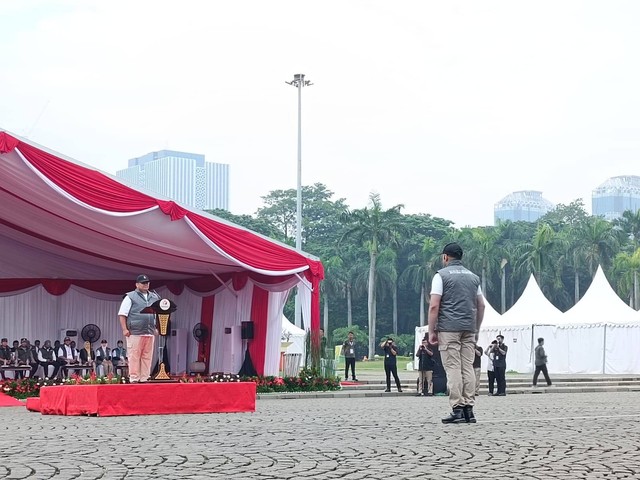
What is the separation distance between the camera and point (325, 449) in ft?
19.9

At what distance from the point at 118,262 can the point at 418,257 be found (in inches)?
2098

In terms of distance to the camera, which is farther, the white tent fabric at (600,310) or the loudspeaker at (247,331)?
the white tent fabric at (600,310)

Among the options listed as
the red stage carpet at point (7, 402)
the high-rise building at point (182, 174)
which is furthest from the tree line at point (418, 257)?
the red stage carpet at point (7, 402)

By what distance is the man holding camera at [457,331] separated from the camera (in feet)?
26.3

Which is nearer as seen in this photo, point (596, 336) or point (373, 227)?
point (596, 336)

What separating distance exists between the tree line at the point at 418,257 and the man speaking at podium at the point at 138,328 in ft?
163

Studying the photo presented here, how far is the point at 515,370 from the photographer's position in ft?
120

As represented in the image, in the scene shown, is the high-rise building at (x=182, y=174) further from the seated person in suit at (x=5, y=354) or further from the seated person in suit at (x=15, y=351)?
the seated person in suit at (x=5, y=354)

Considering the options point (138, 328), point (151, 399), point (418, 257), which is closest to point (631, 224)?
point (418, 257)

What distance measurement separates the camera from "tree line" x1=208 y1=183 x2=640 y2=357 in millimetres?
63531

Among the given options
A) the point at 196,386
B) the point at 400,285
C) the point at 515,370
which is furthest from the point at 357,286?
the point at 196,386

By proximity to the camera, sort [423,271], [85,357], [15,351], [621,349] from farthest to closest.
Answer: [423,271], [621,349], [85,357], [15,351]

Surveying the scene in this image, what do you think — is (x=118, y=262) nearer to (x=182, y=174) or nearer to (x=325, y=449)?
(x=325, y=449)

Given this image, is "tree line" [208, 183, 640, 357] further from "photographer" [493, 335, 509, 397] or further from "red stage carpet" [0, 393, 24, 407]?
"red stage carpet" [0, 393, 24, 407]
